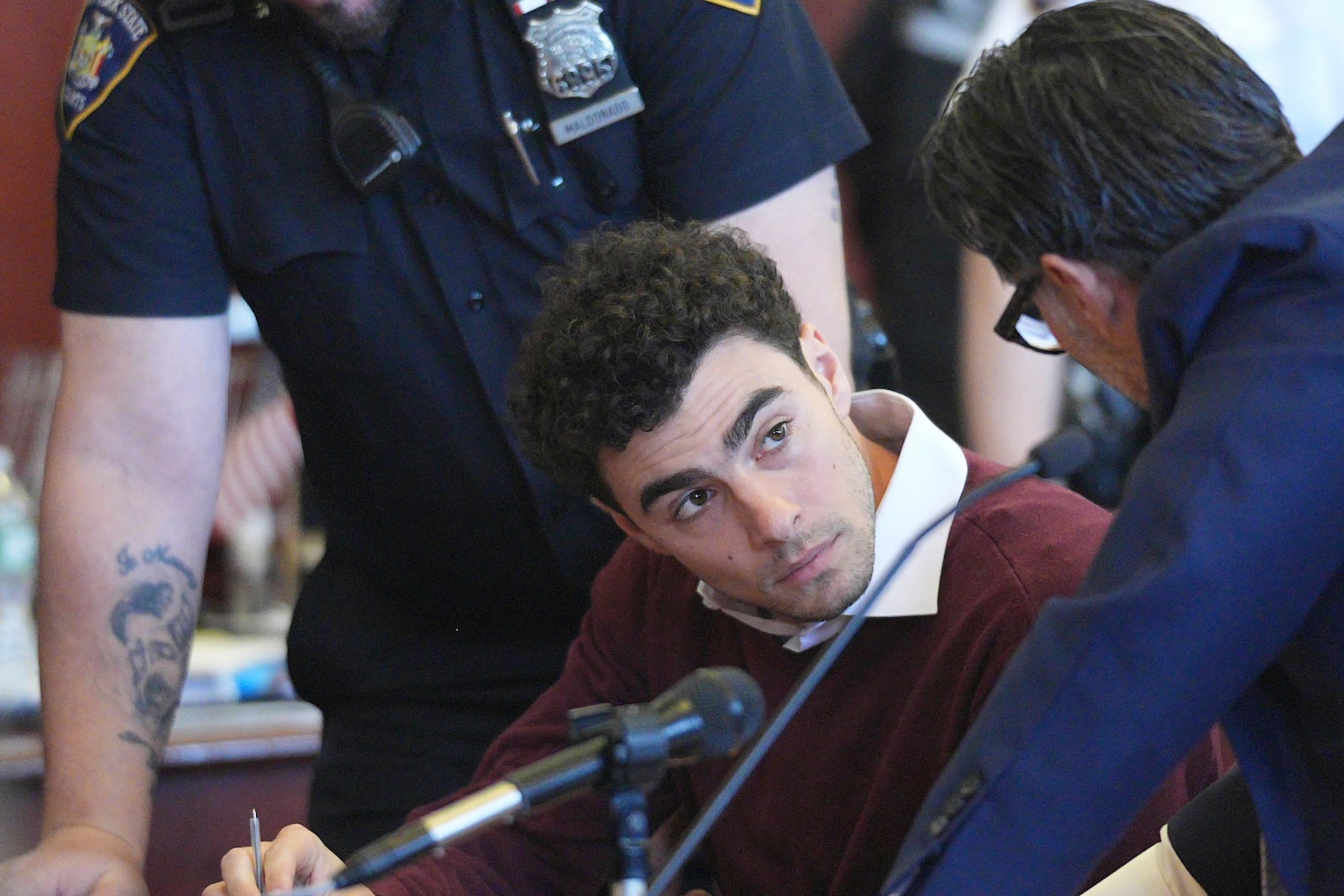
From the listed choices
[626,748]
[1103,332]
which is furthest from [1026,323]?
[626,748]

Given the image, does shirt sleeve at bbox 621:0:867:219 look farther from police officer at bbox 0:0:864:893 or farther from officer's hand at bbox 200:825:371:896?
officer's hand at bbox 200:825:371:896

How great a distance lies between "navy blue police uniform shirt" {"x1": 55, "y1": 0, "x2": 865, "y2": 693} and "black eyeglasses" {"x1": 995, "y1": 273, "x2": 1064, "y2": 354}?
0.41 m

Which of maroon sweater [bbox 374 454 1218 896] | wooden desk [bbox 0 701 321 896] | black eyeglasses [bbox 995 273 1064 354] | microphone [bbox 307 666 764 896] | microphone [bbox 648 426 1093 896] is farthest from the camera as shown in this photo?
wooden desk [bbox 0 701 321 896]

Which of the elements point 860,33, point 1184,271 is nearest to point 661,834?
point 1184,271

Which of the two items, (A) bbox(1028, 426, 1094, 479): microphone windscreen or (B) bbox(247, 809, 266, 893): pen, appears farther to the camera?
(A) bbox(1028, 426, 1094, 479): microphone windscreen

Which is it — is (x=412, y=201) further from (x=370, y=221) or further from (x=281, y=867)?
(x=281, y=867)

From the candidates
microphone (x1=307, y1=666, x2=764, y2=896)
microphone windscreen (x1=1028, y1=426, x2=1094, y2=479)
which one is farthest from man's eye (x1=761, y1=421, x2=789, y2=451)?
microphone (x1=307, y1=666, x2=764, y2=896)

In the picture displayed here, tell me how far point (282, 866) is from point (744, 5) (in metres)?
0.92

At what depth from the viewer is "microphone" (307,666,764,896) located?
2.59ft

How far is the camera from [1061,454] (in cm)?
143

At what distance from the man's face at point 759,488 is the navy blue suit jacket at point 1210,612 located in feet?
1.32

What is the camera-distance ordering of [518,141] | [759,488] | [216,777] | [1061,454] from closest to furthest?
[759,488] < [1061,454] < [518,141] < [216,777]

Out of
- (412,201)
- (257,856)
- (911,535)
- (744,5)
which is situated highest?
(744,5)

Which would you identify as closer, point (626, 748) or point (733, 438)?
point (626, 748)
